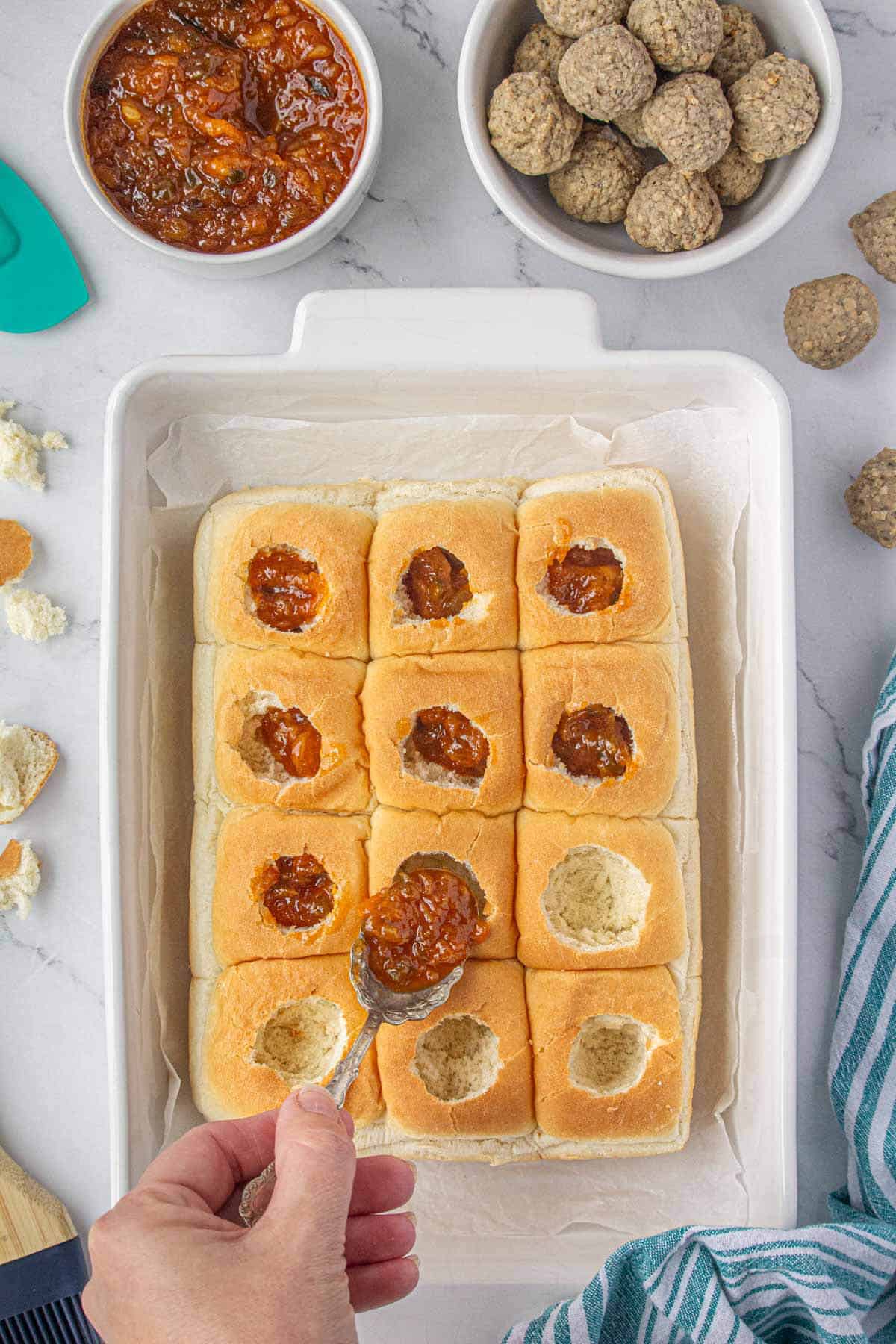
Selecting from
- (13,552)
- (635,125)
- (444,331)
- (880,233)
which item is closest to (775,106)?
(635,125)

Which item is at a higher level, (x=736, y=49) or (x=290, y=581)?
(x=736, y=49)

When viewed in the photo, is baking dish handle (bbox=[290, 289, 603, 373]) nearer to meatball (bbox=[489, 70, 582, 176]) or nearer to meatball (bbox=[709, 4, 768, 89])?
meatball (bbox=[489, 70, 582, 176])

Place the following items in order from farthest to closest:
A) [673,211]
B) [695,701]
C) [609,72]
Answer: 1. [695,701]
2. [673,211]
3. [609,72]

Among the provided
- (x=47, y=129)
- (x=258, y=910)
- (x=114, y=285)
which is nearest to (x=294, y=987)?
(x=258, y=910)

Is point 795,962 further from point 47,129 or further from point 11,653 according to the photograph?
point 47,129

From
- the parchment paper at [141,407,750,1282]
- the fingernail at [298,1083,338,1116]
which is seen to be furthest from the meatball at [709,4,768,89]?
the fingernail at [298,1083,338,1116]

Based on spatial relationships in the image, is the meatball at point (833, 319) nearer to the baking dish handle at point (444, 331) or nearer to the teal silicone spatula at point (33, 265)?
the baking dish handle at point (444, 331)

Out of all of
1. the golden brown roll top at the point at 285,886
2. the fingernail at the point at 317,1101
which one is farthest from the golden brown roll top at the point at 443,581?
the fingernail at the point at 317,1101

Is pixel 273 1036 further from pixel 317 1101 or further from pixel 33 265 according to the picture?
pixel 33 265
